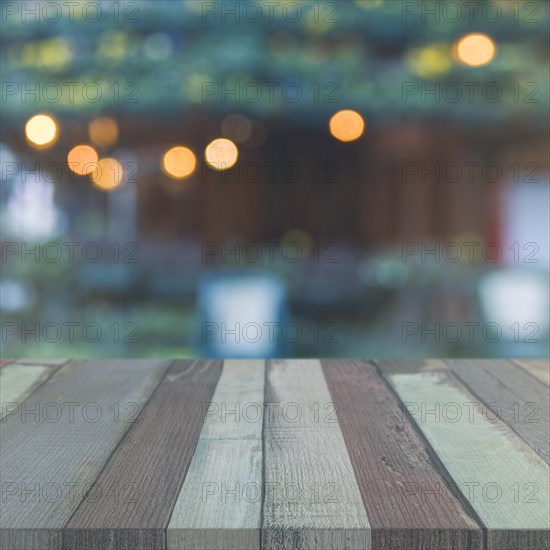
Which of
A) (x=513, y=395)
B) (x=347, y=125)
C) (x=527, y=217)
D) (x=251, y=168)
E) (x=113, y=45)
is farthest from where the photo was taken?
(x=527, y=217)

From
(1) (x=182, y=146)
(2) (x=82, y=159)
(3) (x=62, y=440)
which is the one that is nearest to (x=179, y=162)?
(1) (x=182, y=146)

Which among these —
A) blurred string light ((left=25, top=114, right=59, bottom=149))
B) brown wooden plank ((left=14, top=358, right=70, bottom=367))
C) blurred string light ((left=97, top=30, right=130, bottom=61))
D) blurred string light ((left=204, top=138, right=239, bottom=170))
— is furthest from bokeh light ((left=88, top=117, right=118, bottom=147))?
brown wooden plank ((left=14, top=358, right=70, bottom=367))

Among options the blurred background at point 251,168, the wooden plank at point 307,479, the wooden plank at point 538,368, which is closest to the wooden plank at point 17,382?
the wooden plank at point 307,479

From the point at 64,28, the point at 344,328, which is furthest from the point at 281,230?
the point at 64,28

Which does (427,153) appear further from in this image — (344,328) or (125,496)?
(125,496)

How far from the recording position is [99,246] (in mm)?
3156

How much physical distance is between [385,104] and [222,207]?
2.69 feet

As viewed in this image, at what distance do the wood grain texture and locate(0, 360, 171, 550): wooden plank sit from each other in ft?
0.04

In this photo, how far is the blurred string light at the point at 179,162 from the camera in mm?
3242

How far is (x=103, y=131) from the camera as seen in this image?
3193 millimetres

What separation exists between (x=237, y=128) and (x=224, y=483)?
8.89 feet

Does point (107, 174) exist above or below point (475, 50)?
below

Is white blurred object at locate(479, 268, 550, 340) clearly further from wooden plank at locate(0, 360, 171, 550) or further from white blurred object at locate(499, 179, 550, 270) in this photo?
wooden plank at locate(0, 360, 171, 550)

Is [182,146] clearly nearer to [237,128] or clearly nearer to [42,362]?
[237,128]
